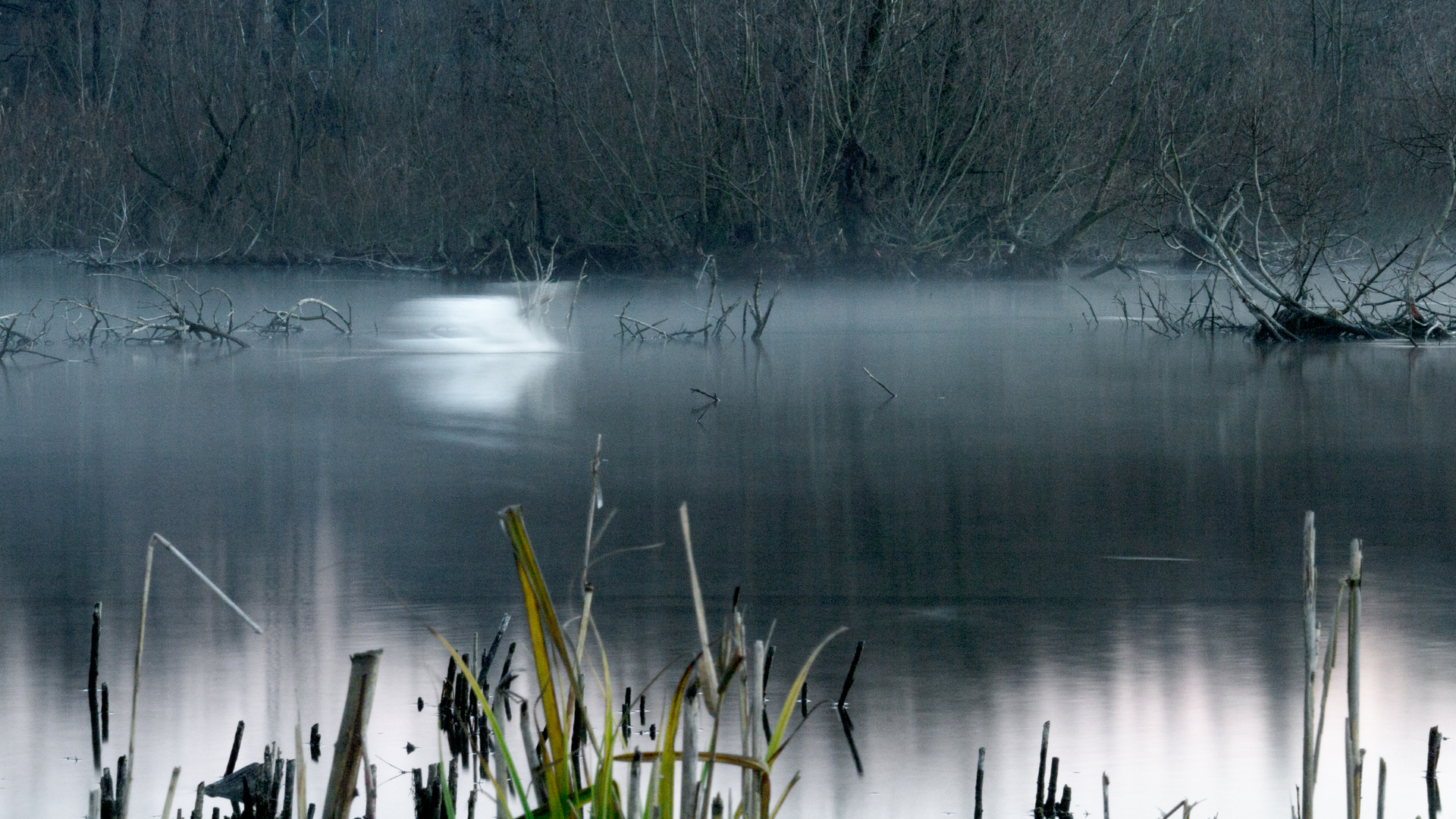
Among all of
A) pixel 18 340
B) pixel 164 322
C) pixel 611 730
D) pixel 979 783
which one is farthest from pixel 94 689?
pixel 164 322

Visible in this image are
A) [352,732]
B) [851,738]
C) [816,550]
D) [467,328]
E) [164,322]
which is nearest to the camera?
[352,732]

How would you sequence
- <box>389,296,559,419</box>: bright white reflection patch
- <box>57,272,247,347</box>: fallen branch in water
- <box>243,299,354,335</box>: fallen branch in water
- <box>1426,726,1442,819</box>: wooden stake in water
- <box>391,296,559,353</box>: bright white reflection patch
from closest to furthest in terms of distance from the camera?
<box>1426,726,1442,819</box>: wooden stake in water → <box>389,296,559,419</box>: bright white reflection patch → <box>57,272,247,347</box>: fallen branch in water → <box>243,299,354,335</box>: fallen branch in water → <box>391,296,559,353</box>: bright white reflection patch

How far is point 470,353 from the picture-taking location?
19.0 meters

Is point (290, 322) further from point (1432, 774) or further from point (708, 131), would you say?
point (1432, 774)

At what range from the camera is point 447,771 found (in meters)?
4.20

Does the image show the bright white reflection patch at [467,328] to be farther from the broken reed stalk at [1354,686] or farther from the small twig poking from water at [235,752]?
the broken reed stalk at [1354,686]

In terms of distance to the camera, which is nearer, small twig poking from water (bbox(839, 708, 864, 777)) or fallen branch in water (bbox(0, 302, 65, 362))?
small twig poking from water (bbox(839, 708, 864, 777))

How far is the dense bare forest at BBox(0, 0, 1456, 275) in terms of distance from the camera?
1120 inches

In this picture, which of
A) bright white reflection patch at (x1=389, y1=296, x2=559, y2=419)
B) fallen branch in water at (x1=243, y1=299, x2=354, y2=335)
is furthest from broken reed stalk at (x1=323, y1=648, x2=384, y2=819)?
fallen branch in water at (x1=243, y1=299, x2=354, y2=335)

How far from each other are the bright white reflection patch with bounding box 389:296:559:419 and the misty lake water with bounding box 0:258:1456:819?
5.4 inches

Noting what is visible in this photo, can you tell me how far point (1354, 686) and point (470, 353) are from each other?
16.8 meters

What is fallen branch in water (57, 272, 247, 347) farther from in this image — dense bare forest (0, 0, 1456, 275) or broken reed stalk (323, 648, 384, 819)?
broken reed stalk (323, 648, 384, 819)

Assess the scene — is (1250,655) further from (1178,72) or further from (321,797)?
(1178,72)

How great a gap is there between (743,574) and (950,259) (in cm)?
2445
